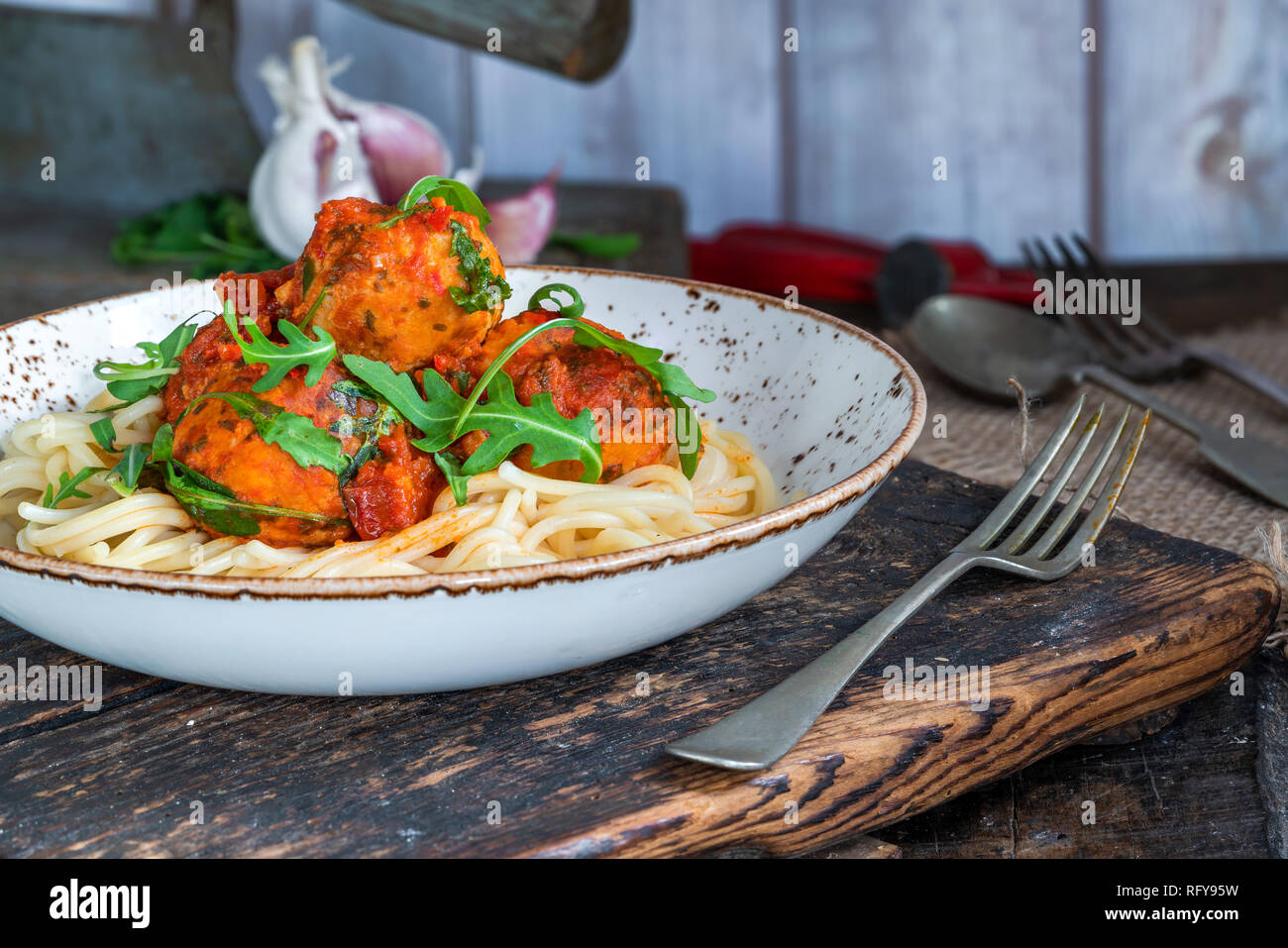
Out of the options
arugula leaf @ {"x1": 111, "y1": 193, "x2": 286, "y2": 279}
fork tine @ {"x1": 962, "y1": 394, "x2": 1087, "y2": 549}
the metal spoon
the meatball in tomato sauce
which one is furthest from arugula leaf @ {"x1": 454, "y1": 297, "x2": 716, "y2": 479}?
arugula leaf @ {"x1": 111, "y1": 193, "x2": 286, "y2": 279}

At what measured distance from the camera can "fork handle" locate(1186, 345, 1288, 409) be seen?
353 cm

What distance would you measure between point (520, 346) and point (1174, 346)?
2545 millimetres

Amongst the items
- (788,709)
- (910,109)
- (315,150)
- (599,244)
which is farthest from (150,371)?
(910,109)

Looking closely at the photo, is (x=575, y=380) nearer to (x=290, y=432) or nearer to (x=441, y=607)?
(x=290, y=432)

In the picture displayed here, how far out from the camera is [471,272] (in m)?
1.99

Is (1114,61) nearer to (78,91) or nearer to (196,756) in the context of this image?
(78,91)

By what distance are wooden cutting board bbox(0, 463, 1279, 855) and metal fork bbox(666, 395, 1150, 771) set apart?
4 centimetres

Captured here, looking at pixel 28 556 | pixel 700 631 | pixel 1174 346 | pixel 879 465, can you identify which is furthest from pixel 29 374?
pixel 1174 346

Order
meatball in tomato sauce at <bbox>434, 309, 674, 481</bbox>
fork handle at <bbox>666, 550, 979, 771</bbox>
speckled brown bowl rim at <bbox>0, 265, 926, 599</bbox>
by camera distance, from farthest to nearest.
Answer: meatball in tomato sauce at <bbox>434, 309, 674, 481</bbox> → fork handle at <bbox>666, 550, 979, 771</bbox> → speckled brown bowl rim at <bbox>0, 265, 926, 599</bbox>

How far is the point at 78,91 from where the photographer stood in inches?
205

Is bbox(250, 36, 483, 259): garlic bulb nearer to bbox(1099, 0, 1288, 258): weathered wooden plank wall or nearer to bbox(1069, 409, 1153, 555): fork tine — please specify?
bbox(1069, 409, 1153, 555): fork tine

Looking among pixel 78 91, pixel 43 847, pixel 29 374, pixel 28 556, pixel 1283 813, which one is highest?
pixel 78 91

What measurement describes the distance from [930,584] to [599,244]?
283 centimetres

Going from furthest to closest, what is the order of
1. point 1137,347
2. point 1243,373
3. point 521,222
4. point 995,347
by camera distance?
point 521,222 < point 1137,347 < point 995,347 < point 1243,373
